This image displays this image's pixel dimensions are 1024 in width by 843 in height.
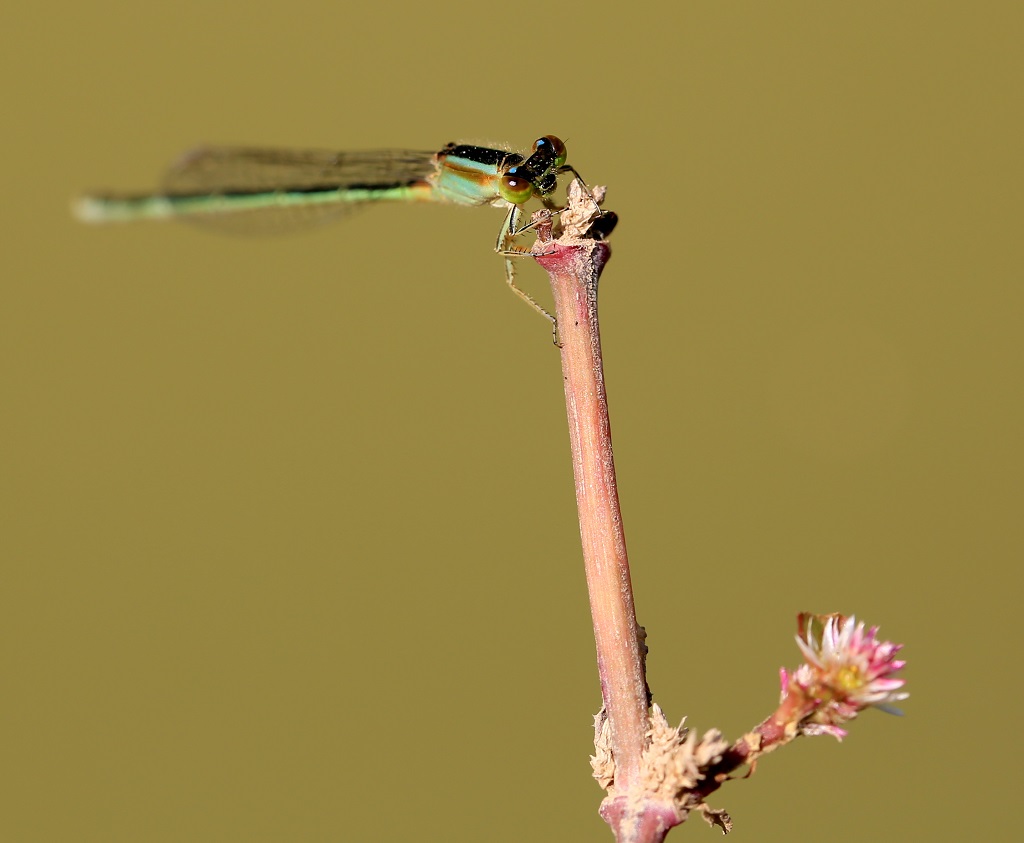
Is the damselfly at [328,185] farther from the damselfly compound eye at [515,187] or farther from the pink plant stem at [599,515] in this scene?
the pink plant stem at [599,515]

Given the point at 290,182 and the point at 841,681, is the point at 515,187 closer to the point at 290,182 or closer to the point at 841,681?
the point at 290,182

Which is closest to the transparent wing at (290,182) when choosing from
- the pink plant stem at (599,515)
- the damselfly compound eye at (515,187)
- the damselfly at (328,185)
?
the damselfly at (328,185)

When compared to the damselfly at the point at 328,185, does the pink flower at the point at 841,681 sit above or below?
below

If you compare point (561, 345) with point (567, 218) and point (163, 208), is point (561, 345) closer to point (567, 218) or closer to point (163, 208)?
point (567, 218)

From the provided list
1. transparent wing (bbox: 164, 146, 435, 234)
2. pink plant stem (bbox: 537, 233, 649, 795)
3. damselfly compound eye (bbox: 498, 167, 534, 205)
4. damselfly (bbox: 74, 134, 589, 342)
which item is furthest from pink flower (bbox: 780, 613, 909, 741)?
transparent wing (bbox: 164, 146, 435, 234)

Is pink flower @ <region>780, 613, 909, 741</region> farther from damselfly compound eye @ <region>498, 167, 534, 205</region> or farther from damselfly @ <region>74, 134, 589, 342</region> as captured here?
damselfly compound eye @ <region>498, 167, 534, 205</region>

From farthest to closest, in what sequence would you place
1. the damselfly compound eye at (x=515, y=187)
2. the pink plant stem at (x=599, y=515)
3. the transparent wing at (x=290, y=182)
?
the transparent wing at (x=290, y=182), the damselfly compound eye at (x=515, y=187), the pink plant stem at (x=599, y=515)

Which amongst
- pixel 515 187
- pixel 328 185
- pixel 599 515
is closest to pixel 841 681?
pixel 599 515
